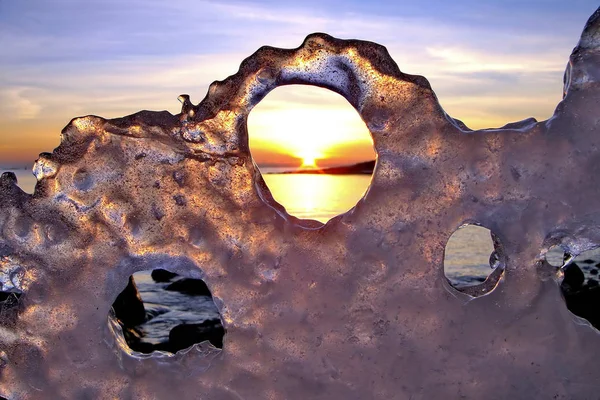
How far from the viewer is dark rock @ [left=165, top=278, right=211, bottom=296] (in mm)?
10812

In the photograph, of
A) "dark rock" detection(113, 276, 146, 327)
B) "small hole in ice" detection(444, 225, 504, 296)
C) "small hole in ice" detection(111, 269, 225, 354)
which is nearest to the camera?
"small hole in ice" detection(111, 269, 225, 354)

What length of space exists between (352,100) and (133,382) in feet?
3.50

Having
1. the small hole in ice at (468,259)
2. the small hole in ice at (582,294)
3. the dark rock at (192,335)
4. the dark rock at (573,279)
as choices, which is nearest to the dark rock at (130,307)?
the dark rock at (192,335)

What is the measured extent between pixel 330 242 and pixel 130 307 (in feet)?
24.9

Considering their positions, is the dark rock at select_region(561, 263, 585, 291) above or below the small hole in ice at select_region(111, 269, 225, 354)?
above

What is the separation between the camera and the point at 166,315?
941 cm

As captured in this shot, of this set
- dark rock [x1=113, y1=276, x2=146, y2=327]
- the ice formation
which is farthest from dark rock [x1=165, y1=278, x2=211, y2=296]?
the ice formation

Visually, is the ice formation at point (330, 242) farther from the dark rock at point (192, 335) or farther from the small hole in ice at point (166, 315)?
the dark rock at point (192, 335)

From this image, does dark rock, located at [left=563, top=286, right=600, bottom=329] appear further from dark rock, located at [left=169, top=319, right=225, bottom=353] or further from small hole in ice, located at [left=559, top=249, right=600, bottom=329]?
dark rock, located at [left=169, top=319, right=225, bottom=353]

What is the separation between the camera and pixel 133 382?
6.59ft

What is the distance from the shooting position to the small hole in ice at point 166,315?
Result: 750 cm

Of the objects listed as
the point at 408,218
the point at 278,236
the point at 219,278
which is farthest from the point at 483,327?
the point at 219,278

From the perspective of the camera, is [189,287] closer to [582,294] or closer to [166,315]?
[166,315]

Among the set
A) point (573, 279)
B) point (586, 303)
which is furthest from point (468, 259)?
point (586, 303)
